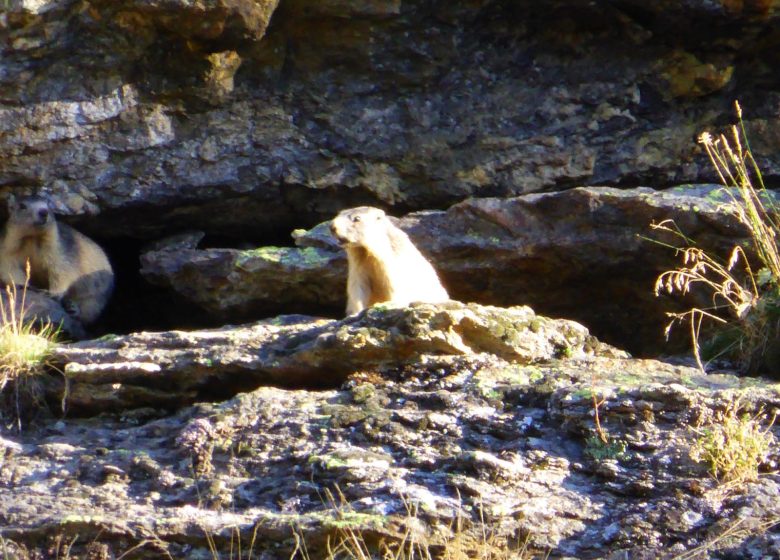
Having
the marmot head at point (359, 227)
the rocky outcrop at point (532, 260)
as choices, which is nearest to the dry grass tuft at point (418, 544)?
the marmot head at point (359, 227)

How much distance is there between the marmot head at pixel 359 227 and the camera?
781cm

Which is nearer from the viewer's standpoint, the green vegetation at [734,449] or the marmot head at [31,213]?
the green vegetation at [734,449]

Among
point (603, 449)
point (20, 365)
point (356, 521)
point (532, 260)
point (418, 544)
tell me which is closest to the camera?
point (418, 544)

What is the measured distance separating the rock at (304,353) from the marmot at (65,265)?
12.3 feet

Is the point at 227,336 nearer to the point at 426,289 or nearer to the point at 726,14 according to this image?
the point at 426,289

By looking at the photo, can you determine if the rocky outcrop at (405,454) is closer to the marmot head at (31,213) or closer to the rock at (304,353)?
the rock at (304,353)

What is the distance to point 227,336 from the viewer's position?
6.55 metres

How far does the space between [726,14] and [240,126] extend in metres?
3.92

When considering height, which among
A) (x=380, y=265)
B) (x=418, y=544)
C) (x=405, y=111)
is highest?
(x=405, y=111)

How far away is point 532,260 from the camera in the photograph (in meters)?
8.25

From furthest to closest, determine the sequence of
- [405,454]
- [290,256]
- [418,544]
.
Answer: [290,256] → [405,454] → [418,544]

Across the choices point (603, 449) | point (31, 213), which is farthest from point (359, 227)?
point (603, 449)

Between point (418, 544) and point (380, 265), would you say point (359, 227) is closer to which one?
point (380, 265)

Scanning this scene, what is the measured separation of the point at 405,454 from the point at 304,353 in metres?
1.10
